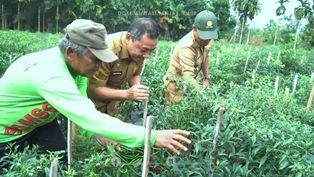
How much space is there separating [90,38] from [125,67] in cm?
130

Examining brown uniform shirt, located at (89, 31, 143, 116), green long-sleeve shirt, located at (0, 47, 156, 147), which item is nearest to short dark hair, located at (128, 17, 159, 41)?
brown uniform shirt, located at (89, 31, 143, 116)

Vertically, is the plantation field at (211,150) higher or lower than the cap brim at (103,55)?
lower

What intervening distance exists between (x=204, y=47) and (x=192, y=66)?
401 millimetres

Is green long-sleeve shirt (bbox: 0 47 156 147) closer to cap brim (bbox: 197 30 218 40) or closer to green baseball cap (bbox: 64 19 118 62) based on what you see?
green baseball cap (bbox: 64 19 118 62)

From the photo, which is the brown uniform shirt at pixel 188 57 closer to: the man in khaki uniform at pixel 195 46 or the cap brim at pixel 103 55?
the man in khaki uniform at pixel 195 46

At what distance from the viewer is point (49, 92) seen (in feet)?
6.95

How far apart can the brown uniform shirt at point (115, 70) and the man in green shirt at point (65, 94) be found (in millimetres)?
745

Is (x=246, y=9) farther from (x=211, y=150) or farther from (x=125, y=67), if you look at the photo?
(x=211, y=150)

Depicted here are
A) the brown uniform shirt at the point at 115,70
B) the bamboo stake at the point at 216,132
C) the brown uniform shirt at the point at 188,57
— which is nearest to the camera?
the bamboo stake at the point at 216,132

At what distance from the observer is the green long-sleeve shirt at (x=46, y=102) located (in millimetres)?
2072

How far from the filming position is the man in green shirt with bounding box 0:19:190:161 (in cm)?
208

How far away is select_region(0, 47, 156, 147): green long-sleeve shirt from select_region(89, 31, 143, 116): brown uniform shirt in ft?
2.40

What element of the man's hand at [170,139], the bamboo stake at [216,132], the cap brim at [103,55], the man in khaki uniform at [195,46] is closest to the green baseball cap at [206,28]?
the man in khaki uniform at [195,46]

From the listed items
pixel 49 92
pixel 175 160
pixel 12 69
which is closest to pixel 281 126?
pixel 175 160
